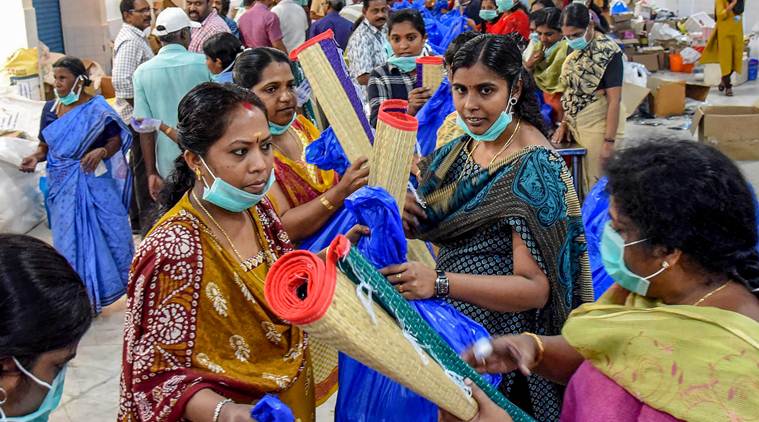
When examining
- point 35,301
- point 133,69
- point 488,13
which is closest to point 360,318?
point 35,301

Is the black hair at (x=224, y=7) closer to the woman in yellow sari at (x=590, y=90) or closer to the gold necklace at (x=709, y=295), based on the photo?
the woman in yellow sari at (x=590, y=90)

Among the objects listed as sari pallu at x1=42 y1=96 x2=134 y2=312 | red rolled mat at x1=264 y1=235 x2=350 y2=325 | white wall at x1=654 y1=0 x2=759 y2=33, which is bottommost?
white wall at x1=654 y1=0 x2=759 y2=33

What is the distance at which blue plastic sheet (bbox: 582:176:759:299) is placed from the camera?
118 inches

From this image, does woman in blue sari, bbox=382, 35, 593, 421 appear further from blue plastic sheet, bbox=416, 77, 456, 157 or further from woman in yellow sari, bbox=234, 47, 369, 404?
blue plastic sheet, bbox=416, 77, 456, 157

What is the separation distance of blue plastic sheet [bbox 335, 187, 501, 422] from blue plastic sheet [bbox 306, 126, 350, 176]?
676mm

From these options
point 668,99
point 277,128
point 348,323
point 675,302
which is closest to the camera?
point 348,323

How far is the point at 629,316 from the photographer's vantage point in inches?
66.0

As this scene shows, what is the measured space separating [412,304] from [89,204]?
3530 mm

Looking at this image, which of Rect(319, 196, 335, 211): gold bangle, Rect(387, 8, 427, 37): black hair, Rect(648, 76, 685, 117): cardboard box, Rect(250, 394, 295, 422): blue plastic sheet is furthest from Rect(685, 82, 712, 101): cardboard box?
Rect(250, 394, 295, 422): blue plastic sheet

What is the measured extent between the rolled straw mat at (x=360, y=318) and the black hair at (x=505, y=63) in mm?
1007

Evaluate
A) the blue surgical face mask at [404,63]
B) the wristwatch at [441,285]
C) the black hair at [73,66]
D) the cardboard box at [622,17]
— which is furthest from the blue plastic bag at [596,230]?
the cardboard box at [622,17]

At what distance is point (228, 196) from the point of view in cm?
218

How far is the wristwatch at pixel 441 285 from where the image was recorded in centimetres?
210

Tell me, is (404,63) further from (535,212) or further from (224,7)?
(224,7)
